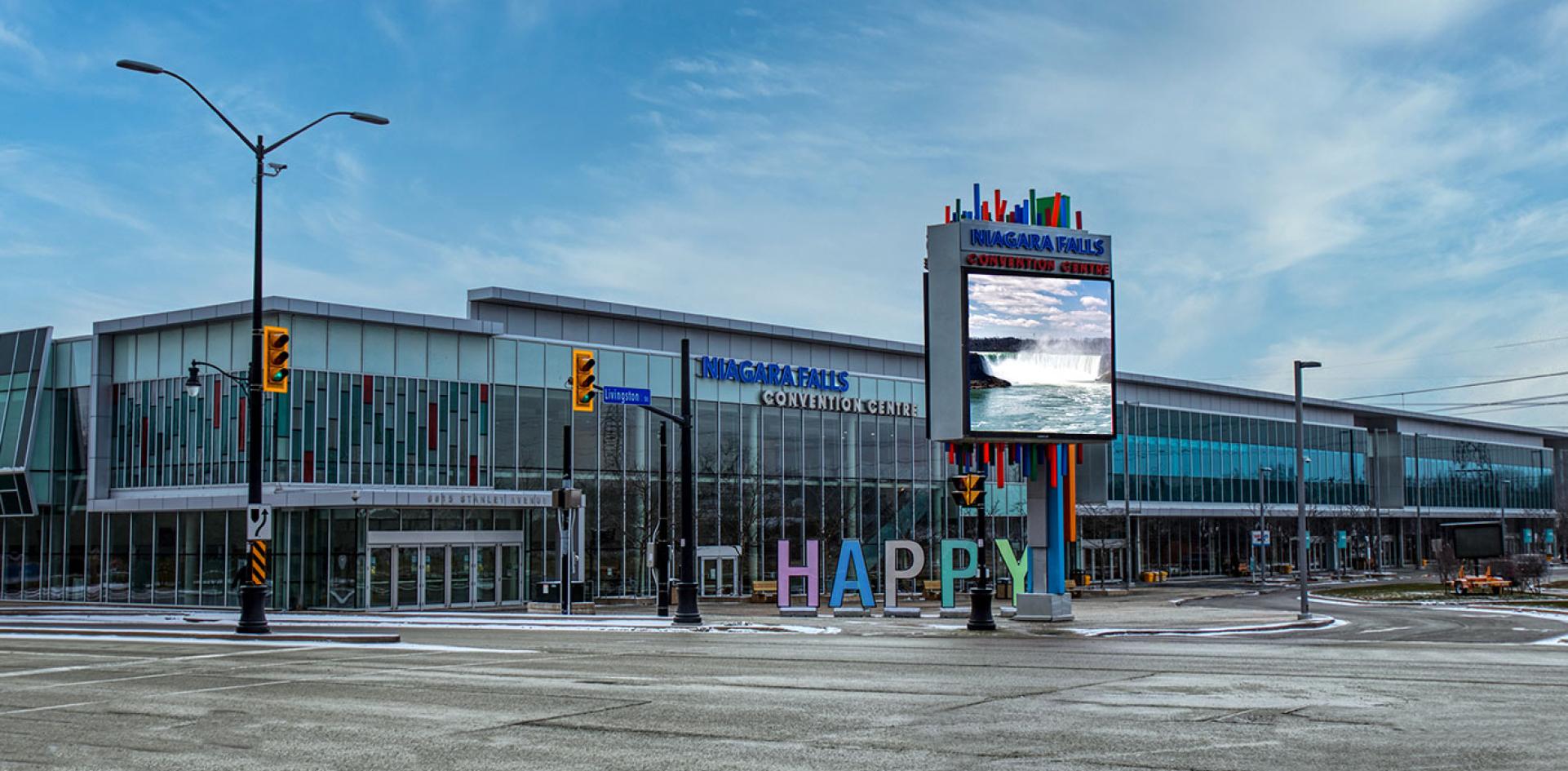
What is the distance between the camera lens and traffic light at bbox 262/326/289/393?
30422 mm

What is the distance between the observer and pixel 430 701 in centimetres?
1583

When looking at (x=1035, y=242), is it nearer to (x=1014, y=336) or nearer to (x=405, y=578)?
(x=1014, y=336)

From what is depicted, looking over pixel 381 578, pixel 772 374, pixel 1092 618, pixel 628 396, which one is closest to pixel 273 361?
pixel 628 396

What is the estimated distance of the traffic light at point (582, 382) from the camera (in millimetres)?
38000

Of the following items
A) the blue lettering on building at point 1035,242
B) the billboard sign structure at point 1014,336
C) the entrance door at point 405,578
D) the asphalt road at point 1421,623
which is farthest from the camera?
the entrance door at point 405,578

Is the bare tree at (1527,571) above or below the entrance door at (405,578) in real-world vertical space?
below

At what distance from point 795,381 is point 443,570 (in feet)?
68.5

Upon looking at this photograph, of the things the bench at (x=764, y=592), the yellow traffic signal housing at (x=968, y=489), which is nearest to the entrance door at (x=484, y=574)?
the bench at (x=764, y=592)

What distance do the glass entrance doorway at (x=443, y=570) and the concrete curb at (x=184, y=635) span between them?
612 inches

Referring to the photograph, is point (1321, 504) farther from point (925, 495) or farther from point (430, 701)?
point (430, 701)

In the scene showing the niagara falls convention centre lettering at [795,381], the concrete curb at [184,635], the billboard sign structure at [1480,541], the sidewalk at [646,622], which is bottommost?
the sidewalk at [646,622]

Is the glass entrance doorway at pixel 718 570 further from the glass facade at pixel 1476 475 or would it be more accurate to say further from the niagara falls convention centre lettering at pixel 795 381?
the glass facade at pixel 1476 475

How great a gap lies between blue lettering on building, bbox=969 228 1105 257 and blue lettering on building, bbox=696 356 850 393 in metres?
28.4

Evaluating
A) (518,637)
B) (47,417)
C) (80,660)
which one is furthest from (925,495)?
(80,660)
